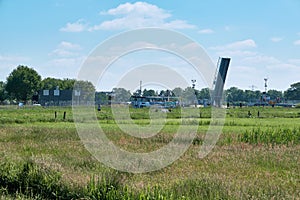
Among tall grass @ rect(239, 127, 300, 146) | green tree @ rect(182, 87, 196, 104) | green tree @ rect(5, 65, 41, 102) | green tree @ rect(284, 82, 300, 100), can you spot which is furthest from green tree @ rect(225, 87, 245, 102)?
green tree @ rect(182, 87, 196, 104)

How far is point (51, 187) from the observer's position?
8.08 meters

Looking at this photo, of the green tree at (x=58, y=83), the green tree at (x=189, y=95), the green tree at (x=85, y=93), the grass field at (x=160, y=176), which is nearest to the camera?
the grass field at (x=160, y=176)

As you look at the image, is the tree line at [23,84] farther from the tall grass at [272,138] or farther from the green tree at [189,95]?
the tall grass at [272,138]

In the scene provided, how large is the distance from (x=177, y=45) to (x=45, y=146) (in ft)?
21.1

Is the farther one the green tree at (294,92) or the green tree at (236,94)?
the green tree at (236,94)

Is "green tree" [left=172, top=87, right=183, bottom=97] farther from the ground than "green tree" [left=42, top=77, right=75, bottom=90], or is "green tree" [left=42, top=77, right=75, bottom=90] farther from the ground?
"green tree" [left=42, top=77, right=75, bottom=90]

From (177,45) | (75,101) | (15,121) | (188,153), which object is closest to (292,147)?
(188,153)

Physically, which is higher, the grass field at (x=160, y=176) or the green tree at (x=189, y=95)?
the green tree at (x=189, y=95)

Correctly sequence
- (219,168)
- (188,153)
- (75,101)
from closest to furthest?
1. (219,168)
2. (188,153)
3. (75,101)

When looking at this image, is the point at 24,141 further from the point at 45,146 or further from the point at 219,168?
the point at 219,168

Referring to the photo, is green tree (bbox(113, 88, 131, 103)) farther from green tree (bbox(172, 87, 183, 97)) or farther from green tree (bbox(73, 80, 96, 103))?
green tree (bbox(172, 87, 183, 97))

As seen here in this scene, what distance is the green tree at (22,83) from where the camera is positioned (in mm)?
82875

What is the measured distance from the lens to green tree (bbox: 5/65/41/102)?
272ft

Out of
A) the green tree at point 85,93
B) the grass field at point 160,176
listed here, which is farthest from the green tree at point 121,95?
the grass field at point 160,176
